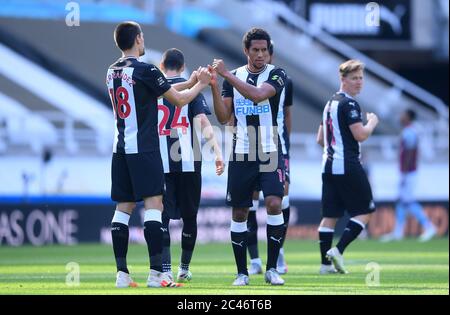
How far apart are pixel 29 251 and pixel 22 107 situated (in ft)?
31.8

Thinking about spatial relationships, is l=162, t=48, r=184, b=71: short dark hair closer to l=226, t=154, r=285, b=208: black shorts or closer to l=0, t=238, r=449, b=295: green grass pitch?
l=226, t=154, r=285, b=208: black shorts

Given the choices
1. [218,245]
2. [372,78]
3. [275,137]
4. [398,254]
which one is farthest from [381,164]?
[275,137]

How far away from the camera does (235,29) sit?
30438 mm

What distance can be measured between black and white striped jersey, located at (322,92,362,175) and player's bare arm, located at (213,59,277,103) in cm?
237

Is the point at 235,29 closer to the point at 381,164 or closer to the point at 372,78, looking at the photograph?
the point at 372,78

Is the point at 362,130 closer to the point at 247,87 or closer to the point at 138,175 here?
the point at 247,87

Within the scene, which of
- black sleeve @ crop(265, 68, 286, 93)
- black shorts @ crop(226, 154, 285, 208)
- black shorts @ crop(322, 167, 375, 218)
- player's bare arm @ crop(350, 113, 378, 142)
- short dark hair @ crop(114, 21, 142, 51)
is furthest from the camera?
black shorts @ crop(322, 167, 375, 218)

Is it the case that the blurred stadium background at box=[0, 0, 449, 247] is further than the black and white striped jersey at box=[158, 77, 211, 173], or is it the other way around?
the blurred stadium background at box=[0, 0, 449, 247]

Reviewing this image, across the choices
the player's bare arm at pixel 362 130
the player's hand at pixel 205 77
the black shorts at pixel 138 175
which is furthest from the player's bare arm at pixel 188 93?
the player's bare arm at pixel 362 130

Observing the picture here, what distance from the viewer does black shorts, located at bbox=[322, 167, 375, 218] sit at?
41.8ft

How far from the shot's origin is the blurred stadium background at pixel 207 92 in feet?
69.9

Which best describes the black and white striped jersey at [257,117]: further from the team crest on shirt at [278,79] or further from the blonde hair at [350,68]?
the blonde hair at [350,68]

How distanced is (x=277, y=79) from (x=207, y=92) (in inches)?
696

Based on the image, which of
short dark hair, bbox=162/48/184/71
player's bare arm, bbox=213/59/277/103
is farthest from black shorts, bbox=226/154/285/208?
short dark hair, bbox=162/48/184/71
